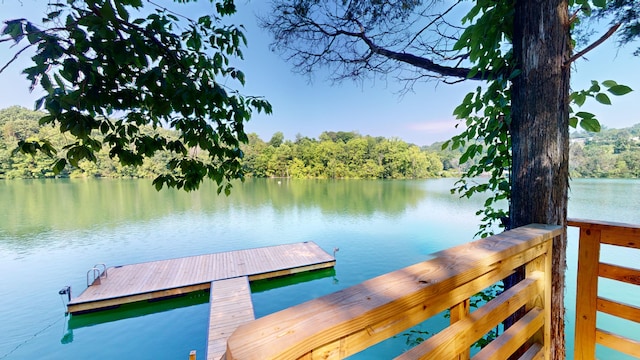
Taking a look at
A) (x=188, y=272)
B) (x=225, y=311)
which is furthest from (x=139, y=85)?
(x=188, y=272)

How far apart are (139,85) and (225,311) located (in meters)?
4.82

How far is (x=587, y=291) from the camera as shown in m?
1.41

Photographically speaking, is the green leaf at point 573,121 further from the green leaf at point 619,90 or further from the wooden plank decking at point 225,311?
the wooden plank decking at point 225,311

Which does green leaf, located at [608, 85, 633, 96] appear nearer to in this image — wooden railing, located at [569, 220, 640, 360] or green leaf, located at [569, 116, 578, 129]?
green leaf, located at [569, 116, 578, 129]

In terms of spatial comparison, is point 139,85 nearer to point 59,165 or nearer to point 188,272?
point 59,165

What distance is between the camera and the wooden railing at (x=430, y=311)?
0.41 metres

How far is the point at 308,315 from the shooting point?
1.48 feet

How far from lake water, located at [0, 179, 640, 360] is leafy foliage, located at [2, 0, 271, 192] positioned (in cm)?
486

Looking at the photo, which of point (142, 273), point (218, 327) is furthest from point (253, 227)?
point (218, 327)

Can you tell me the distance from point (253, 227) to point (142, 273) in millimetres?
6960

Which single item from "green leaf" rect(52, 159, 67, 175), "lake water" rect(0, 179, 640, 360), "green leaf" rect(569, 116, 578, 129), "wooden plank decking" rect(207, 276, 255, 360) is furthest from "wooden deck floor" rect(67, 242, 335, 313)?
"green leaf" rect(569, 116, 578, 129)

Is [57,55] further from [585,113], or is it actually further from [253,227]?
[253,227]

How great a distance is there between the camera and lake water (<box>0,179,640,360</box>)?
5.25 m

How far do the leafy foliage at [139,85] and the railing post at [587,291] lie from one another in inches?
85.3
